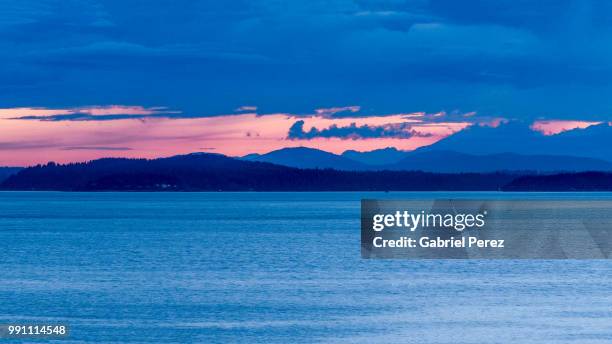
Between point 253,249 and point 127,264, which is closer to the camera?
point 127,264

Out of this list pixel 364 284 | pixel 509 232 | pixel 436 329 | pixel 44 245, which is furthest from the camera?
pixel 509 232

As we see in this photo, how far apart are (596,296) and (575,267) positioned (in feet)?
58.9

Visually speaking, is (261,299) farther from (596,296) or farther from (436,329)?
(596,296)

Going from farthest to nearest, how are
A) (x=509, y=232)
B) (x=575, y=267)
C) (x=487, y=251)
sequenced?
(x=509, y=232) < (x=487, y=251) < (x=575, y=267)

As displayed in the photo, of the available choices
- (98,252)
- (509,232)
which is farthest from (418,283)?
(509,232)

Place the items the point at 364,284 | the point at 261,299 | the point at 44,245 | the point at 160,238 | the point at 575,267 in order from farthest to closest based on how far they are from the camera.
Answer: the point at 160,238 < the point at 44,245 < the point at 575,267 < the point at 364,284 < the point at 261,299

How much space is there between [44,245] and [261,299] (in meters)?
48.8

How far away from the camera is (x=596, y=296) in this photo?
49125mm

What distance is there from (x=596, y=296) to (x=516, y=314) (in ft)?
26.4

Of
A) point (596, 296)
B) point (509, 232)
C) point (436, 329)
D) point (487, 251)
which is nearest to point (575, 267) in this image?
point (487, 251)

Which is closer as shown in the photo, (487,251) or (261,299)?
(261,299)

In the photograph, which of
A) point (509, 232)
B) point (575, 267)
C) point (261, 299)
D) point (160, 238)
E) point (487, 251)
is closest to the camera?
point (261, 299)

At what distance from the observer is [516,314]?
4262 cm

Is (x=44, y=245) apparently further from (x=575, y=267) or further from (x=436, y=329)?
(x=436, y=329)
